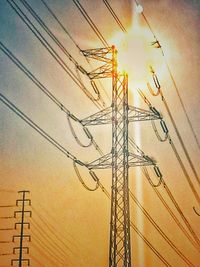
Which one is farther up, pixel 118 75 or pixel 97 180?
pixel 118 75

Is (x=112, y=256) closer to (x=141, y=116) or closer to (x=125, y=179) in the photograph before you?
(x=125, y=179)

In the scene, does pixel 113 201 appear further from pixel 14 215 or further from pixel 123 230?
pixel 14 215

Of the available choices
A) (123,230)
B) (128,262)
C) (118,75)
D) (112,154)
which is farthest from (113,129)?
(128,262)

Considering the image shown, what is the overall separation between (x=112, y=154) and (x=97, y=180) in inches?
162

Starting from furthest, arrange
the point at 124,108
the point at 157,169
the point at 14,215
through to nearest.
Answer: the point at 14,215 < the point at 157,169 < the point at 124,108

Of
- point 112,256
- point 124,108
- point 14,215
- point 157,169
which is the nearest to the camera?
point 112,256

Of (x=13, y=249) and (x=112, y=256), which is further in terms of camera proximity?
(x=13, y=249)

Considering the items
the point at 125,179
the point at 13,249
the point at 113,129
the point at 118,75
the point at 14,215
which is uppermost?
the point at 118,75

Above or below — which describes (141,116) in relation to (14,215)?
above

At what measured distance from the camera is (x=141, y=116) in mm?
17562

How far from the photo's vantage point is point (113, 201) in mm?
16016

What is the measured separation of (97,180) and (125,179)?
12.8 feet

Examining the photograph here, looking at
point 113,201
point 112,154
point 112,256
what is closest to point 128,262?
point 112,256

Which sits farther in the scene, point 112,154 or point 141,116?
point 141,116
